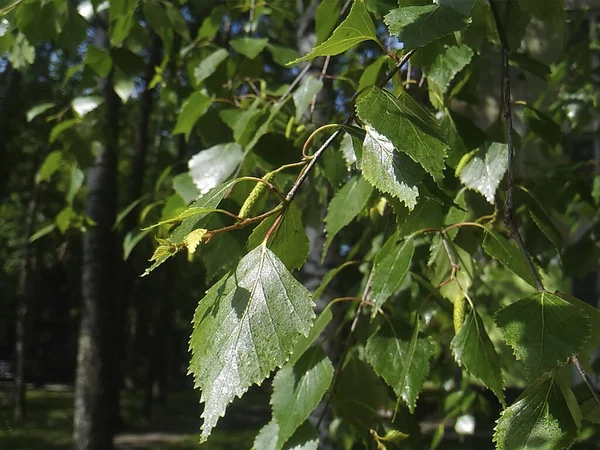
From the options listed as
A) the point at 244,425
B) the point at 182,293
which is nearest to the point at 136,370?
the point at 182,293

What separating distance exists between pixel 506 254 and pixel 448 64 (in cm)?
27

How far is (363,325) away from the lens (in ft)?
3.64

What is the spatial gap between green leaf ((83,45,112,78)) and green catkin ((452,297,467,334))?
0.97 m

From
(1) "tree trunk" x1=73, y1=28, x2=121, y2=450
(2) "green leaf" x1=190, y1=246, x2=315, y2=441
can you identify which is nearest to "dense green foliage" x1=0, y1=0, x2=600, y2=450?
(2) "green leaf" x1=190, y1=246, x2=315, y2=441

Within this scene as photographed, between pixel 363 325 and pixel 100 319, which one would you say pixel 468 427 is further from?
pixel 100 319

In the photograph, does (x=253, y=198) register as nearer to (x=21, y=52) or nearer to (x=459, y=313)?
(x=459, y=313)

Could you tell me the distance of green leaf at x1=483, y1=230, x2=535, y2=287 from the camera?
2.68ft

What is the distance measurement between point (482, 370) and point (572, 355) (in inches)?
5.7

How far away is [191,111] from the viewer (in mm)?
1267

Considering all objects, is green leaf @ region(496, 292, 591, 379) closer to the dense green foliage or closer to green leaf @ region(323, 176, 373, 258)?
the dense green foliage

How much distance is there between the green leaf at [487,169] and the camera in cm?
91

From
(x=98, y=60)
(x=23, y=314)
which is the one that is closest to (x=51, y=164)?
(x=98, y=60)

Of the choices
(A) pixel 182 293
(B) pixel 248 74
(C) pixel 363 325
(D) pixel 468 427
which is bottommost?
(A) pixel 182 293

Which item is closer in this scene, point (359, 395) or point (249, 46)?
point (359, 395)
